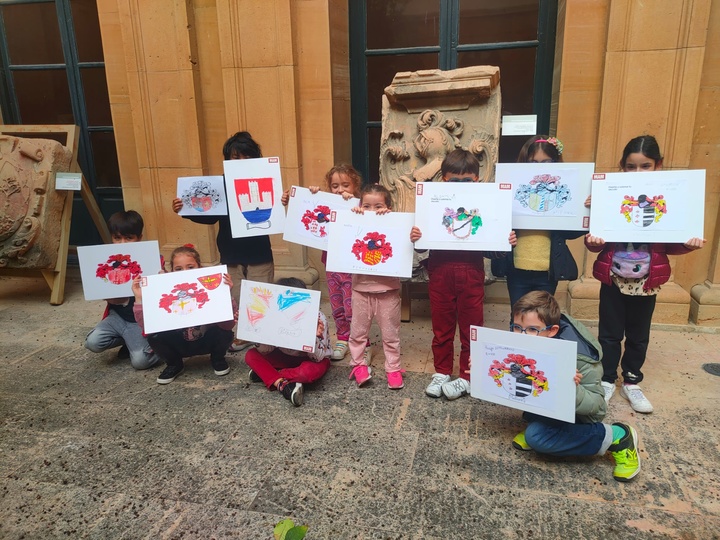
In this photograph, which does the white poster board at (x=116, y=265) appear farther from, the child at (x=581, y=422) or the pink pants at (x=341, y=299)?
the child at (x=581, y=422)

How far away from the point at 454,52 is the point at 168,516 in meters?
4.47

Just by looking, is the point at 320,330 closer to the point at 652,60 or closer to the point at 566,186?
the point at 566,186

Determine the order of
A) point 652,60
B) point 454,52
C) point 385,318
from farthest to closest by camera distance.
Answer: point 454,52 < point 652,60 < point 385,318

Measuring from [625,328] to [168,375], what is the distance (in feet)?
9.74

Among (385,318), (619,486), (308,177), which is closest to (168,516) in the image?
(385,318)

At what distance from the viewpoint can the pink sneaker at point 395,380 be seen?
3340 millimetres

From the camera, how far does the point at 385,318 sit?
3342 millimetres

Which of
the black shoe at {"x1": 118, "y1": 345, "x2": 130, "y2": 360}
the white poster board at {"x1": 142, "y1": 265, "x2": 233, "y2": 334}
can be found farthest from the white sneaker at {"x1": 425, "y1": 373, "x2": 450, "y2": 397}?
the black shoe at {"x1": 118, "y1": 345, "x2": 130, "y2": 360}

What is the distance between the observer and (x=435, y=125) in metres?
4.15

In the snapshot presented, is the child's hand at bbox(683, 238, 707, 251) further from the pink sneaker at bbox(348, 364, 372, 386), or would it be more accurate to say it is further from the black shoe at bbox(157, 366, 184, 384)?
the black shoe at bbox(157, 366, 184, 384)

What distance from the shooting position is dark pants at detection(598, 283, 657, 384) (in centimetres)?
305

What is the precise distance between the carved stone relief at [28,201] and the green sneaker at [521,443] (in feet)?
15.3

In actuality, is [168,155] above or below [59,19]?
below

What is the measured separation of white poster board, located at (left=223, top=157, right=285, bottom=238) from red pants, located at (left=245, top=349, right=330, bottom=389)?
34.4 inches
